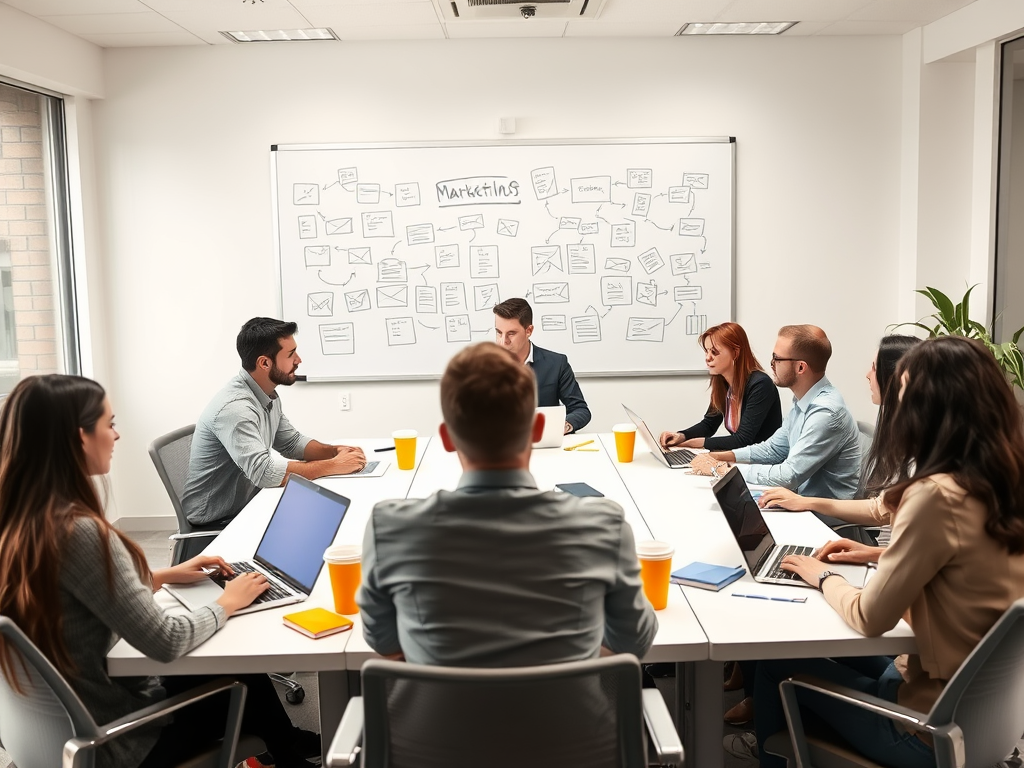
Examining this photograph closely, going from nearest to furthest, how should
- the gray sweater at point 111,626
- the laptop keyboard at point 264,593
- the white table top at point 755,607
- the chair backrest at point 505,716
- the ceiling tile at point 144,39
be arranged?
the chair backrest at point 505,716 → the gray sweater at point 111,626 → the white table top at point 755,607 → the laptop keyboard at point 264,593 → the ceiling tile at point 144,39

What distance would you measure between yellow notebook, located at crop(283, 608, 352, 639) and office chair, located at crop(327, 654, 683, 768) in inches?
16.0

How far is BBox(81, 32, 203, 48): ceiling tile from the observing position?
4.46 m

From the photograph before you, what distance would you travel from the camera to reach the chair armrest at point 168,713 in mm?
1623

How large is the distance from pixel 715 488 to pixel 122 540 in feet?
4.51

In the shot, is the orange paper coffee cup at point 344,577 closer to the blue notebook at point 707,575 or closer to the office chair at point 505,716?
the office chair at point 505,716

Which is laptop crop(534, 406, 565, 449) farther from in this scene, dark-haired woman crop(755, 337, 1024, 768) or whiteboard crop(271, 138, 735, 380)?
dark-haired woman crop(755, 337, 1024, 768)

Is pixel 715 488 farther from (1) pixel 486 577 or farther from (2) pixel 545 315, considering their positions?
(2) pixel 545 315

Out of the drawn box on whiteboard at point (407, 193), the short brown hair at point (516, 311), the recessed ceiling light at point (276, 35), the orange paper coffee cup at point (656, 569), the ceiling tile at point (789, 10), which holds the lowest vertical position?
the orange paper coffee cup at point (656, 569)

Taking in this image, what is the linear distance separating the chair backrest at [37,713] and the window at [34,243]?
2878 millimetres

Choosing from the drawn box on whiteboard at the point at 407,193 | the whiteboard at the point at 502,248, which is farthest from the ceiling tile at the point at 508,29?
the drawn box on whiteboard at the point at 407,193

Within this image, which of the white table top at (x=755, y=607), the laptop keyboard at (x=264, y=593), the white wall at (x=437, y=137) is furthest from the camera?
the white wall at (x=437, y=137)

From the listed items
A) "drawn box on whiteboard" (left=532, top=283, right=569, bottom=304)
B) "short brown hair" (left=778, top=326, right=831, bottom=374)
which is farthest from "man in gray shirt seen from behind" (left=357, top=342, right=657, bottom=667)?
"drawn box on whiteboard" (left=532, top=283, right=569, bottom=304)

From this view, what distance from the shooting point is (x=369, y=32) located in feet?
14.8

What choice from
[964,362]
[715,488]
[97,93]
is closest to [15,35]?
[97,93]
